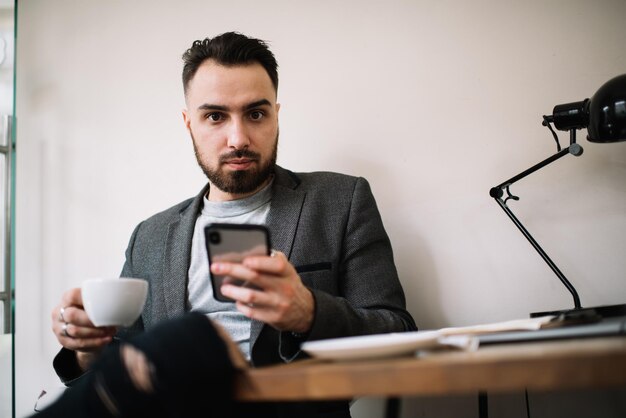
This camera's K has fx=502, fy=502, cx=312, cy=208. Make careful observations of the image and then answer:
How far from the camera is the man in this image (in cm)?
118

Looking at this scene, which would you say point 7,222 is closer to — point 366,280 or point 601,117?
point 366,280

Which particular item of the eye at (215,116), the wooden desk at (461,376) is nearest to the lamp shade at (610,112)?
the wooden desk at (461,376)

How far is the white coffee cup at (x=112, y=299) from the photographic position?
745mm

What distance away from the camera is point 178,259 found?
1352mm

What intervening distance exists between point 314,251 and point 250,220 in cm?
24

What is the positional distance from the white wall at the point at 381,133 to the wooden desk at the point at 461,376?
1.02 meters

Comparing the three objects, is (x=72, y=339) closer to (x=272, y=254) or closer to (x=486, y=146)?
(x=272, y=254)

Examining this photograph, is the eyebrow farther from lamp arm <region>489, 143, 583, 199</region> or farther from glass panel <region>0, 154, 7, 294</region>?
glass panel <region>0, 154, 7, 294</region>

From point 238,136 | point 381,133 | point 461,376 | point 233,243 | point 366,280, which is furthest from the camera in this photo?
point 381,133

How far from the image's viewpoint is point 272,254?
0.74 meters

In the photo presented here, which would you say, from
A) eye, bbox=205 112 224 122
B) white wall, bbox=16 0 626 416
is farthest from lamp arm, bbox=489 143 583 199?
eye, bbox=205 112 224 122

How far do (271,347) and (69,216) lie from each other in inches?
45.0

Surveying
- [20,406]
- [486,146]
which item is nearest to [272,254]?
[486,146]

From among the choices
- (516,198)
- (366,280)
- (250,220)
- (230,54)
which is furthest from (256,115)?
(516,198)
